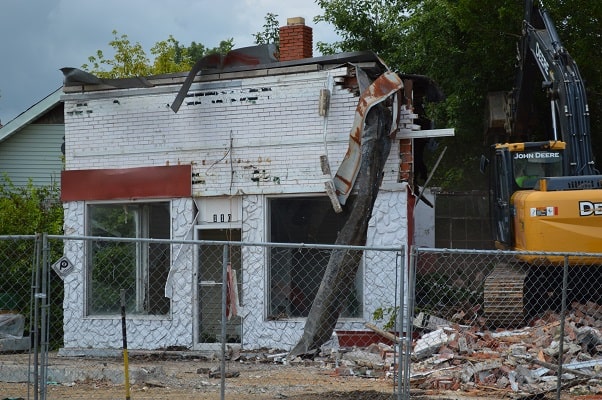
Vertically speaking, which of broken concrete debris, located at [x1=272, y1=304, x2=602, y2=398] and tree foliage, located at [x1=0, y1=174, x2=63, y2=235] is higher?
tree foliage, located at [x1=0, y1=174, x2=63, y2=235]

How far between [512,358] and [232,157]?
6468 mm

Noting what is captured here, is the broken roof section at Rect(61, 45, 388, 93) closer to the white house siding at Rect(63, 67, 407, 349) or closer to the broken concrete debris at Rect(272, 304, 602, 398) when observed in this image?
the white house siding at Rect(63, 67, 407, 349)

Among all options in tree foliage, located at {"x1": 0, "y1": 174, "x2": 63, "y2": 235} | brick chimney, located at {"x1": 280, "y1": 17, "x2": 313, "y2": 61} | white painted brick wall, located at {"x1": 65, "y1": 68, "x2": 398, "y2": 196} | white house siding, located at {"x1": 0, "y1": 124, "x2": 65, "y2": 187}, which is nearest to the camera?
white painted brick wall, located at {"x1": 65, "y1": 68, "x2": 398, "y2": 196}

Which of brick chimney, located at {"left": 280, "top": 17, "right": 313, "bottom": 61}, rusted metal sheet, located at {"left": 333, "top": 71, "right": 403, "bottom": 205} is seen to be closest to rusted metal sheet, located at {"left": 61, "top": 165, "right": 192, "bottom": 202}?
brick chimney, located at {"left": 280, "top": 17, "right": 313, "bottom": 61}

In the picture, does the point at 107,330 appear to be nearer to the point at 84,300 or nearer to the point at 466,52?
the point at 84,300

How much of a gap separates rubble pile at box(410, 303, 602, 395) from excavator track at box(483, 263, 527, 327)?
102 cm

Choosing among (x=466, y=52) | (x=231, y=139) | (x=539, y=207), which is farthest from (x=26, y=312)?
(x=466, y=52)

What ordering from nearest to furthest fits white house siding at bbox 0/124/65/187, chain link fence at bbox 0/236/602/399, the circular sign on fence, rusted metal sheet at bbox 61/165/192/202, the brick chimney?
the circular sign on fence, chain link fence at bbox 0/236/602/399, rusted metal sheet at bbox 61/165/192/202, the brick chimney, white house siding at bbox 0/124/65/187

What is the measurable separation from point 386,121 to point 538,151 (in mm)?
2946

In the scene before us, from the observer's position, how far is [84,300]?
1641cm

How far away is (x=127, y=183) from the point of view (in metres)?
16.9

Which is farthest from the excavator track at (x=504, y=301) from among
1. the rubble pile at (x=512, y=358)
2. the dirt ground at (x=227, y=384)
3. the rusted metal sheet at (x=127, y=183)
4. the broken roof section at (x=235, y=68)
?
the rusted metal sheet at (x=127, y=183)

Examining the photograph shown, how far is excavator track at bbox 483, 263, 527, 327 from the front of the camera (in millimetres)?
14898

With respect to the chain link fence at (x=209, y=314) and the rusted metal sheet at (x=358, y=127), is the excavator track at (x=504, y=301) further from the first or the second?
the rusted metal sheet at (x=358, y=127)
